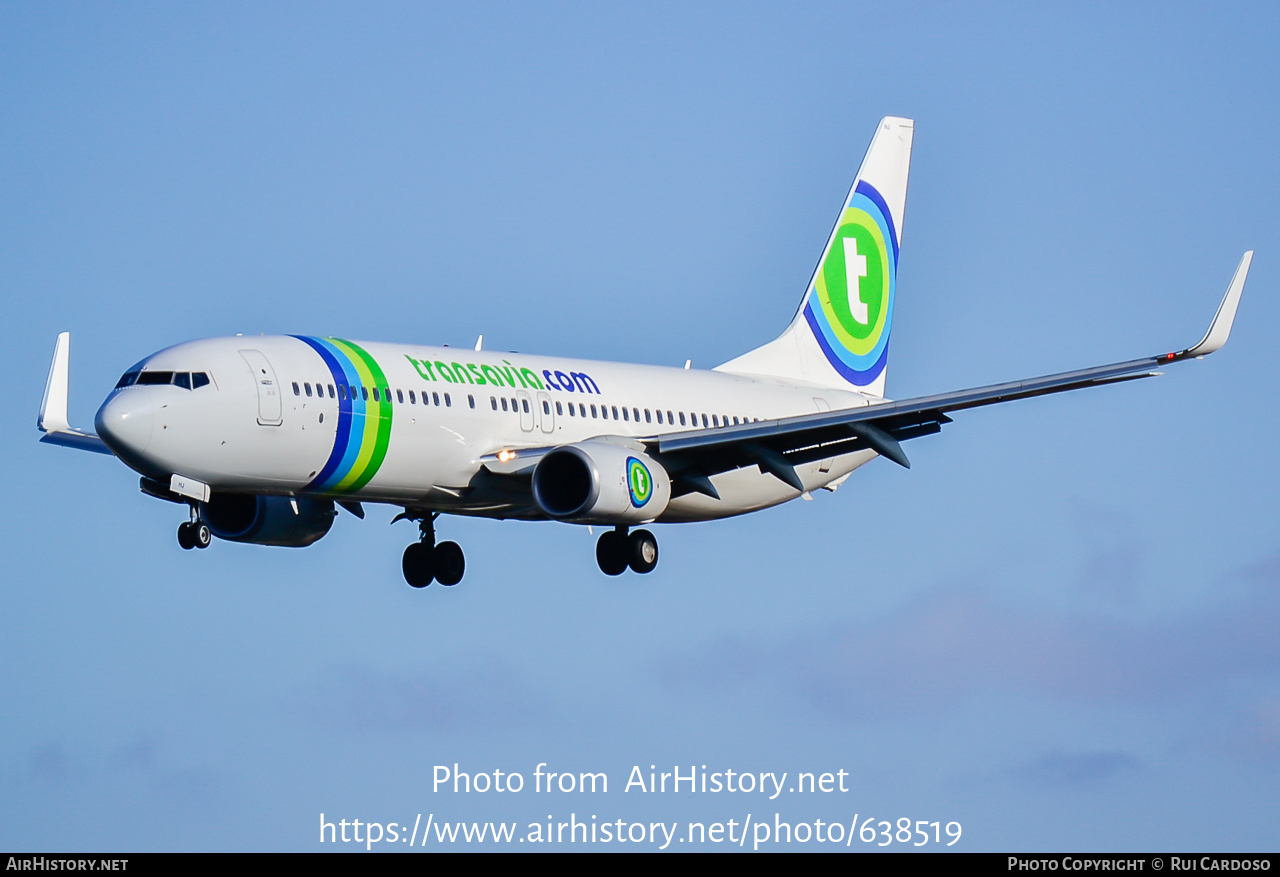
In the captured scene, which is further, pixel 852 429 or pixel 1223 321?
pixel 852 429

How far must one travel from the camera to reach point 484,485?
40812mm

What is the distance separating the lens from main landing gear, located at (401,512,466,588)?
149 feet

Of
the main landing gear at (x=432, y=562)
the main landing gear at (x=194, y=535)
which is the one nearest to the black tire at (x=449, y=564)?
the main landing gear at (x=432, y=562)

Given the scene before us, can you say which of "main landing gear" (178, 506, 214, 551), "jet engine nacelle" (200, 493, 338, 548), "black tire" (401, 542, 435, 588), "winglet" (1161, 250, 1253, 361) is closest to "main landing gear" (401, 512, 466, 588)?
"black tire" (401, 542, 435, 588)

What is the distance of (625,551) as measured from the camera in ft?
143

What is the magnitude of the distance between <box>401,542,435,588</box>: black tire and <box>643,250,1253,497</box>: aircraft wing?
611cm

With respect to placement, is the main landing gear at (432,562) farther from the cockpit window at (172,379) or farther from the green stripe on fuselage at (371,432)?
the cockpit window at (172,379)

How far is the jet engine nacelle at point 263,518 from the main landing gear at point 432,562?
286 cm

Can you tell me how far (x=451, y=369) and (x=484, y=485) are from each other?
2.50 meters

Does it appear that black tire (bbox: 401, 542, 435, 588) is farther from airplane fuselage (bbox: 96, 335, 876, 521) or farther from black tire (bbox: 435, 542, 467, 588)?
airplane fuselage (bbox: 96, 335, 876, 521)

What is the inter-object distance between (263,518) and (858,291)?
19.6m

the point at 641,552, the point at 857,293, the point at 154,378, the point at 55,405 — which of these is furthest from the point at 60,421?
the point at 857,293

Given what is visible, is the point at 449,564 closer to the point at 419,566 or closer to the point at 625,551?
the point at 419,566

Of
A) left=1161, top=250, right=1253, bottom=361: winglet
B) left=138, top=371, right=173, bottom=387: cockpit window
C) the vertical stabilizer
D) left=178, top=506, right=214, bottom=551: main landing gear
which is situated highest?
the vertical stabilizer
